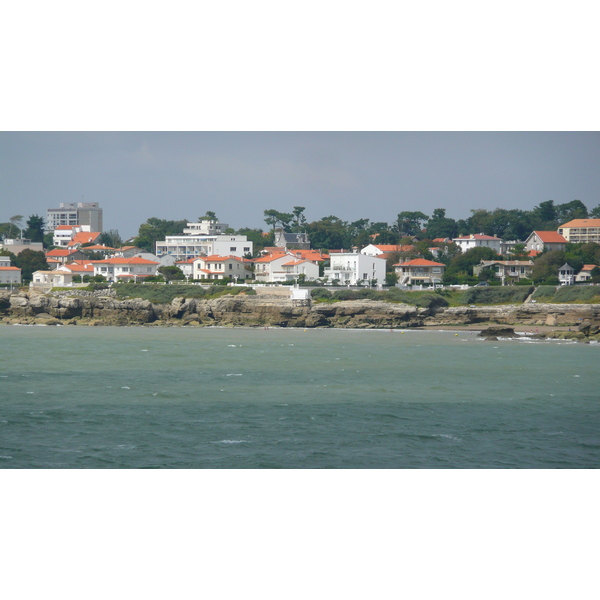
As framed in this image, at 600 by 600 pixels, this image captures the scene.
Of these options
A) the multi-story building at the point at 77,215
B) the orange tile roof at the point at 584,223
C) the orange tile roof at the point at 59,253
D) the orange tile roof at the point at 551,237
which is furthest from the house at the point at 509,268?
the multi-story building at the point at 77,215

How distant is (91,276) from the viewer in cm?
3788

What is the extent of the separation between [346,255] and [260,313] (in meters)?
9.08

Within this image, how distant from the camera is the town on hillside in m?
35.0

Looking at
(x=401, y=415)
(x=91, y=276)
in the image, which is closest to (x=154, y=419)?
(x=401, y=415)

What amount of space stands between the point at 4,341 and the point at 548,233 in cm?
3035

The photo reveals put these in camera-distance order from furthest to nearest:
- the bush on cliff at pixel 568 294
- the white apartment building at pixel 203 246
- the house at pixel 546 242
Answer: the white apartment building at pixel 203 246, the house at pixel 546 242, the bush on cliff at pixel 568 294

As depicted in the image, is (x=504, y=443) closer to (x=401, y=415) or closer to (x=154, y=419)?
(x=401, y=415)

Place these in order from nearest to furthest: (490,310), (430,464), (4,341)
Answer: (430,464) < (4,341) < (490,310)

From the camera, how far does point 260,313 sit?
2848 cm

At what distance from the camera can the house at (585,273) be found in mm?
31169

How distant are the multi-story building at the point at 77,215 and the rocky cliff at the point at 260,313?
97.3 ft

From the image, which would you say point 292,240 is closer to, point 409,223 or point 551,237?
point 409,223

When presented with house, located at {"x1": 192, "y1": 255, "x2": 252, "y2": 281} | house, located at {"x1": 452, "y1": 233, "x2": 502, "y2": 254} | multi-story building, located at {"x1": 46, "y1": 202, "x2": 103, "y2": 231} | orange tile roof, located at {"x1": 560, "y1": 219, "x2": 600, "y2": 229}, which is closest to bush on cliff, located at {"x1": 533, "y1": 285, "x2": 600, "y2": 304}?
orange tile roof, located at {"x1": 560, "y1": 219, "x2": 600, "y2": 229}

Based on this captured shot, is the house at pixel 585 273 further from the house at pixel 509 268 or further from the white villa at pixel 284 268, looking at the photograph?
the white villa at pixel 284 268
